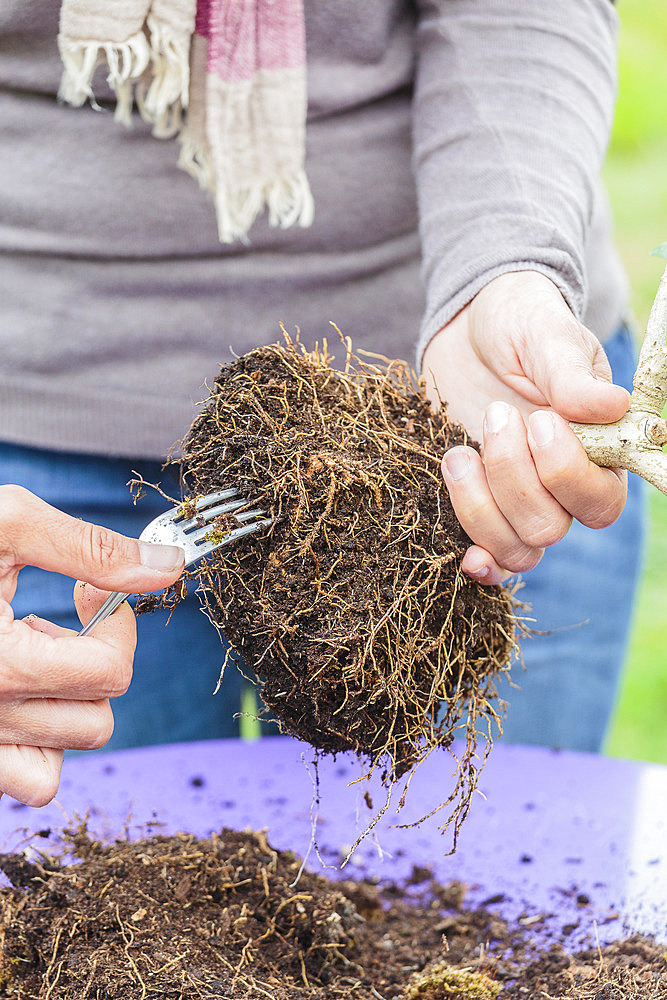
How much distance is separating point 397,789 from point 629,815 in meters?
0.36

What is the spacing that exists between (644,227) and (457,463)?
4.35 m

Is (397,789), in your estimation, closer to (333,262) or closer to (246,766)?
(246,766)

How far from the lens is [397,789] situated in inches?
59.5

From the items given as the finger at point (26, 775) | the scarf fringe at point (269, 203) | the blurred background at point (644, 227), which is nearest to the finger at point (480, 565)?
the finger at point (26, 775)

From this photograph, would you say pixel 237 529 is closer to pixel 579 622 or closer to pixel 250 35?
pixel 250 35

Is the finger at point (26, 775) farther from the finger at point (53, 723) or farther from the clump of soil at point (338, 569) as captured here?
the clump of soil at point (338, 569)

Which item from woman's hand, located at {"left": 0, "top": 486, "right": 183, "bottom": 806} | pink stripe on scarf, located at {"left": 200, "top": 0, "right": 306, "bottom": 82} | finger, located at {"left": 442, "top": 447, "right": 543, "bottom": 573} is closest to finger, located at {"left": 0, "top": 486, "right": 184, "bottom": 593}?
woman's hand, located at {"left": 0, "top": 486, "right": 183, "bottom": 806}

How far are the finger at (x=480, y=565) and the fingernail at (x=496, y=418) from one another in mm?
137

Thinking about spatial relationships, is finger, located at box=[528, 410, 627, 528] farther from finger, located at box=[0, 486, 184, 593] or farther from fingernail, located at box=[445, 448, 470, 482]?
finger, located at box=[0, 486, 184, 593]

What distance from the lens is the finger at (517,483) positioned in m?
0.95

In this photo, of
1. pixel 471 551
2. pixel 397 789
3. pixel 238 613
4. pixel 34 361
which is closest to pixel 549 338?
pixel 471 551

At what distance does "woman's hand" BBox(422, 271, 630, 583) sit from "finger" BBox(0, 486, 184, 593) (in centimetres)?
36

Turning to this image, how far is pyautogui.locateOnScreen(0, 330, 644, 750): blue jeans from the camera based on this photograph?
1412 millimetres

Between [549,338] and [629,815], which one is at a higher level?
[549,338]
